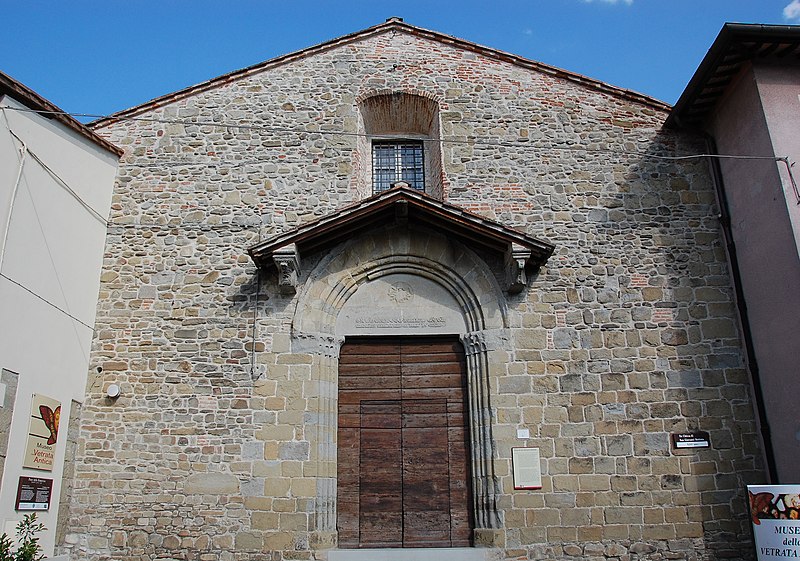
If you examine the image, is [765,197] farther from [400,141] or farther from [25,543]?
[25,543]

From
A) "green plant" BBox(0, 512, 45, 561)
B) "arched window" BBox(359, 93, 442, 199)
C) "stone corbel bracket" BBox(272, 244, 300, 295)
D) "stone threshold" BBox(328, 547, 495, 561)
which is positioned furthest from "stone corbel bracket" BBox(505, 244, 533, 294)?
"green plant" BBox(0, 512, 45, 561)

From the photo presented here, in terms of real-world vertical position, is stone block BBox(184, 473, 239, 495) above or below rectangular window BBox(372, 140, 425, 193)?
below

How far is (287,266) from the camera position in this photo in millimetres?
8766

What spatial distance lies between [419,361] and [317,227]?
2.24 metres

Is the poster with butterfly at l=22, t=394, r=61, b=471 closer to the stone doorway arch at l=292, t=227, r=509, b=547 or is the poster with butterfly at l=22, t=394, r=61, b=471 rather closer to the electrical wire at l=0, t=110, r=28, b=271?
the electrical wire at l=0, t=110, r=28, b=271

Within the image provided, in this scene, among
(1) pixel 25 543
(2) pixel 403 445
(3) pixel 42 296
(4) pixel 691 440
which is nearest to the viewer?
(1) pixel 25 543

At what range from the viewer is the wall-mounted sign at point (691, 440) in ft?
27.4

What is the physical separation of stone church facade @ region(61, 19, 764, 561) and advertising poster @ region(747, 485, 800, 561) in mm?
1572

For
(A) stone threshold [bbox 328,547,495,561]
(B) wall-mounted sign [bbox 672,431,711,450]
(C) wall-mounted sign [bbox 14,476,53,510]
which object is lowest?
(A) stone threshold [bbox 328,547,495,561]

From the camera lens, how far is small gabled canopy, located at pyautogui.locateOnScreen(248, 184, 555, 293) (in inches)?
341

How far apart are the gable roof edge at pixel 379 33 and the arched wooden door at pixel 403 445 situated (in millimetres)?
4598

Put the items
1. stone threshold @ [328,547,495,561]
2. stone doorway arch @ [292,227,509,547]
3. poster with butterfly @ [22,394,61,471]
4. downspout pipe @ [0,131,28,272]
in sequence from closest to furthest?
downspout pipe @ [0,131,28,272] → poster with butterfly @ [22,394,61,471] → stone threshold @ [328,547,495,561] → stone doorway arch @ [292,227,509,547]

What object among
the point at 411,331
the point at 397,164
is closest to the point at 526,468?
the point at 411,331

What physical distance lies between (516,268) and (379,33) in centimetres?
478
